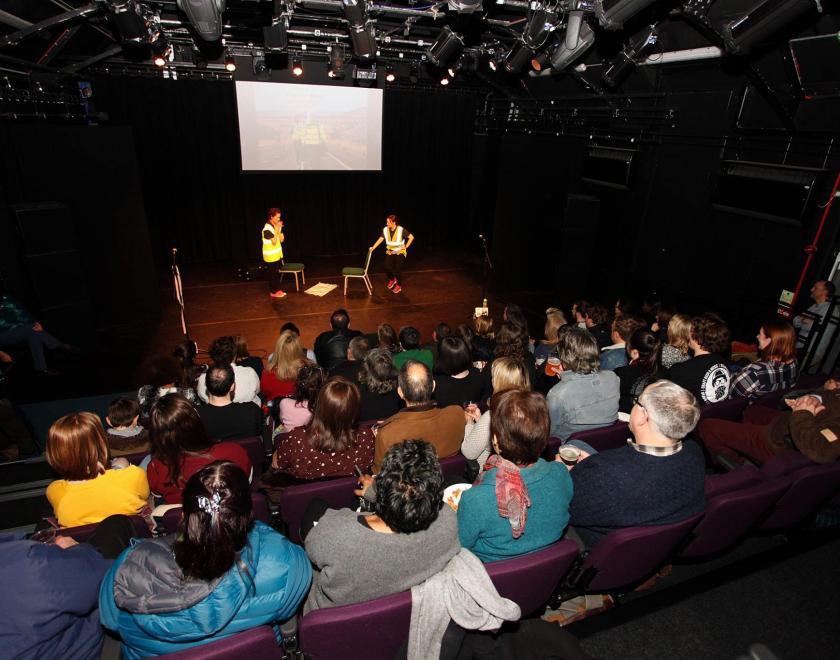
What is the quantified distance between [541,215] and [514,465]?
307 inches

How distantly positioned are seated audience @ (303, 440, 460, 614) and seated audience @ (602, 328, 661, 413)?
2.32m

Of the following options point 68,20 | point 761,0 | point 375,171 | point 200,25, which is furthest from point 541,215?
point 68,20

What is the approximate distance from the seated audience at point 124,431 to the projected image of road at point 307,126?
8.30 m

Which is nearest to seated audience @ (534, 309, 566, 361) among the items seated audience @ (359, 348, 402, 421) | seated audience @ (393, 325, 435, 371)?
seated audience @ (393, 325, 435, 371)

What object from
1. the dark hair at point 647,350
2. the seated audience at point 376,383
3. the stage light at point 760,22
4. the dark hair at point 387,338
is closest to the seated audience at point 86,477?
the seated audience at point 376,383

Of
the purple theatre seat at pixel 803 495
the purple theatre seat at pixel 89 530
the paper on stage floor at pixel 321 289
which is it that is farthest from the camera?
the paper on stage floor at pixel 321 289

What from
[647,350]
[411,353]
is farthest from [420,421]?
[647,350]

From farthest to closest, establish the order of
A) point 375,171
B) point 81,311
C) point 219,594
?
point 375,171
point 81,311
point 219,594

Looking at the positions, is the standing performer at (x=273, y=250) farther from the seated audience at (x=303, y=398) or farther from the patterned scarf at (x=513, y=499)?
the patterned scarf at (x=513, y=499)

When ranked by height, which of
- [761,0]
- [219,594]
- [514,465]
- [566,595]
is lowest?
[566,595]

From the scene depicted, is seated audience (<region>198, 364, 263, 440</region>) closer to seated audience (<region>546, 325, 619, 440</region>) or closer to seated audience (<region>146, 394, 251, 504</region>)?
seated audience (<region>146, 394, 251, 504</region>)

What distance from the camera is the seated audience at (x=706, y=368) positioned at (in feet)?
10.9

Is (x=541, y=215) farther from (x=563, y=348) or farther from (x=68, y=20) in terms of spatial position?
(x=68, y=20)

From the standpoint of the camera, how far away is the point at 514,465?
6.59 feet
